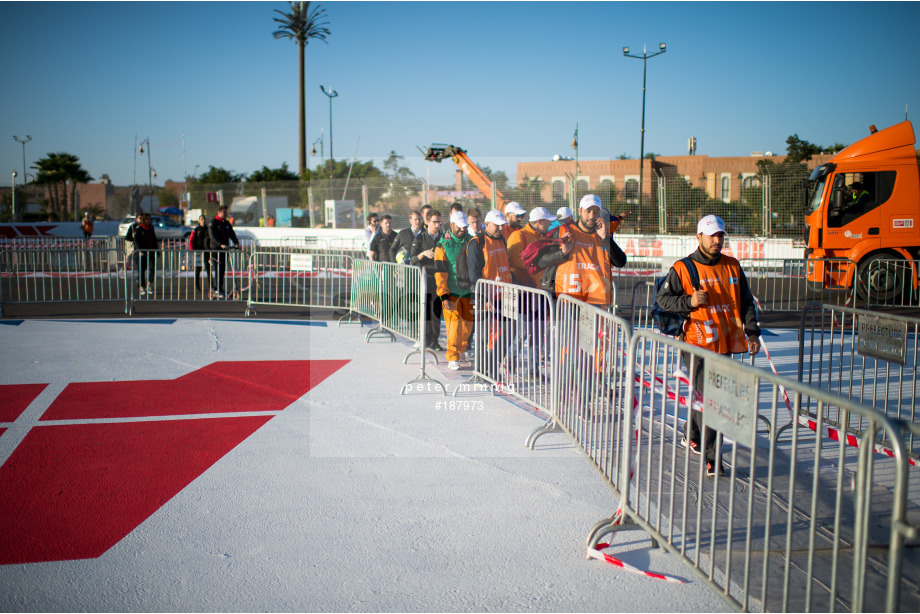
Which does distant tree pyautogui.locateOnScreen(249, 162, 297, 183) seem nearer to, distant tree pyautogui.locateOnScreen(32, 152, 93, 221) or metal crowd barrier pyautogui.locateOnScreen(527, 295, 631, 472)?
distant tree pyautogui.locateOnScreen(32, 152, 93, 221)

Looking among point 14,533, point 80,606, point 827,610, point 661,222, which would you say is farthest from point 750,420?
point 661,222

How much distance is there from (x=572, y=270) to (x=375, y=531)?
3480 millimetres

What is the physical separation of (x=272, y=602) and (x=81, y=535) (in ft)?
4.64

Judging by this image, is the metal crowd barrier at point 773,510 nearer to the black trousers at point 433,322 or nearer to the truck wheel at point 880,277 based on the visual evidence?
the black trousers at point 433,322

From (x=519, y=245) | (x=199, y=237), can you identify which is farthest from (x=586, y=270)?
(x=199, y=237)

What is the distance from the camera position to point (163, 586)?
3.24 meters

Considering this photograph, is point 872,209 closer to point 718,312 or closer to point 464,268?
point 464,268

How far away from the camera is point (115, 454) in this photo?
5.04 meters

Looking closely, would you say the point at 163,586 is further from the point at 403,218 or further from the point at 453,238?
the point at 403,218

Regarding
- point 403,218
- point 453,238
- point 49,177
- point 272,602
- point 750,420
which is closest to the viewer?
point 750,420

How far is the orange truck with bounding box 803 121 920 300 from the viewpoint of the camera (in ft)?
46.6

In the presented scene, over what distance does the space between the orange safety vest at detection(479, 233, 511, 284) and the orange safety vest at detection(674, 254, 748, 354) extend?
3.01 metres

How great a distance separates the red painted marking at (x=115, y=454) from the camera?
12.5ft

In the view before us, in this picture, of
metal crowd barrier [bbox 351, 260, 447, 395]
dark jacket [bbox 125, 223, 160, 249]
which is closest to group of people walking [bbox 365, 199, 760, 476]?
metal crowd barrier [bbox 351, 260, 447, 395]
